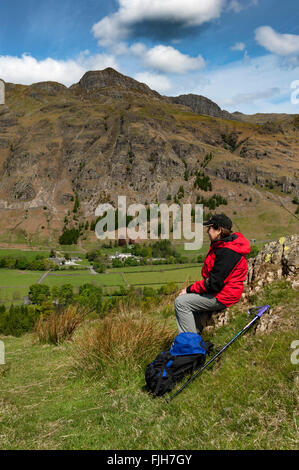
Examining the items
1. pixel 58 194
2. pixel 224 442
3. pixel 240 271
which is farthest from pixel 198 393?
pixel 58 194

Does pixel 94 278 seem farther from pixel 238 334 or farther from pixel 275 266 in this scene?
pixel 238 334

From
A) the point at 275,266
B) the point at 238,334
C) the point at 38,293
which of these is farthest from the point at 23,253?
the point at 238,334

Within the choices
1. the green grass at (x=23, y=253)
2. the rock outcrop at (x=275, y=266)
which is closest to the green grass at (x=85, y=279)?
the green grass at (x=23, y=253)

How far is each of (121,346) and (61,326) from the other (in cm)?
454

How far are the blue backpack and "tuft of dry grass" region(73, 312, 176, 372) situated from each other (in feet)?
2.93

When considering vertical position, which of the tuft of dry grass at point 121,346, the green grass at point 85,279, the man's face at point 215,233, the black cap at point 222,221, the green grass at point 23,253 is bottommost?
the green grass at point 85,279

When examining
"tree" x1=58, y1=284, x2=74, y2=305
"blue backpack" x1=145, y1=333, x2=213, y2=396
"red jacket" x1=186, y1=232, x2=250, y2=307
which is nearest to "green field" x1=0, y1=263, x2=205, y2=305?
"tree" x1=58, y1=284, x2=74, y2=305

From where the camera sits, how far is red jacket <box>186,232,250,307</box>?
573 cm

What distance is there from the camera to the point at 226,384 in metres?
4.38

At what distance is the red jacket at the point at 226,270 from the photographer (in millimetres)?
5730

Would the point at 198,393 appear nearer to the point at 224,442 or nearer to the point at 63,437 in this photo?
the point at 224,442

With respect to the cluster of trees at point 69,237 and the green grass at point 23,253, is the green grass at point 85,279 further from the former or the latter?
the cluster of trees at point 69,237

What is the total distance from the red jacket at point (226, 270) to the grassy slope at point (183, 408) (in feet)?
1.68

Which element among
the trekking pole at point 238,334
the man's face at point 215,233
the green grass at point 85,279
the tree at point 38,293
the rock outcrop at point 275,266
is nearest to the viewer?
the trekking pole at point 238,334
